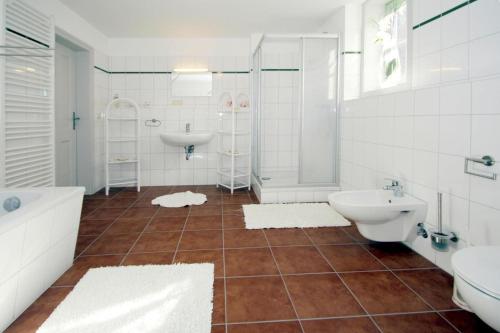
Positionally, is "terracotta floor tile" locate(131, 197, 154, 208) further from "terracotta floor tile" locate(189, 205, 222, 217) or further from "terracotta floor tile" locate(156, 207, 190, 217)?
"terracotta floor tile" locate(189, 205, 222, 217)

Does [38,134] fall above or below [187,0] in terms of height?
below

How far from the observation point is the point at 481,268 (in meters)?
1.18

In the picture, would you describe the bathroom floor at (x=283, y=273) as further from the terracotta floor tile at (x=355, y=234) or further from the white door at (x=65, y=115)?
the white door at (x=65, y=115)

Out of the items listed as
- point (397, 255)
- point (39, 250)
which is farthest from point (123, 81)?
point (397, 255)

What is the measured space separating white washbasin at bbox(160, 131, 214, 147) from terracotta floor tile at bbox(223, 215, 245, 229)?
5.07ft

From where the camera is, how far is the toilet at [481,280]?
3.39ft

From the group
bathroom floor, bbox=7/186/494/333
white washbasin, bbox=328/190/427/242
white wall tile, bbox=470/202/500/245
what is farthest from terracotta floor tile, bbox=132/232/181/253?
white wall tile, bbox=470/202/500/245

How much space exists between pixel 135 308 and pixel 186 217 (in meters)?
1.71

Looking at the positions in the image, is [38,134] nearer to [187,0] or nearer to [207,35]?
[187,0]

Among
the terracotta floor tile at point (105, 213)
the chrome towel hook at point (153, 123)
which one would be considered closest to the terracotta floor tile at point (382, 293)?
the terracotta floor tile at point (105, 213)

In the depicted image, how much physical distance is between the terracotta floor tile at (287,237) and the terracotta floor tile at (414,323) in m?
1.05

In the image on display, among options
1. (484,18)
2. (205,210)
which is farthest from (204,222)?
(484,18)

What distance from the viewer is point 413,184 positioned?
2.40 metres

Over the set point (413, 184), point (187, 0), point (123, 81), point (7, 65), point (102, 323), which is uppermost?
point (187, 0)
